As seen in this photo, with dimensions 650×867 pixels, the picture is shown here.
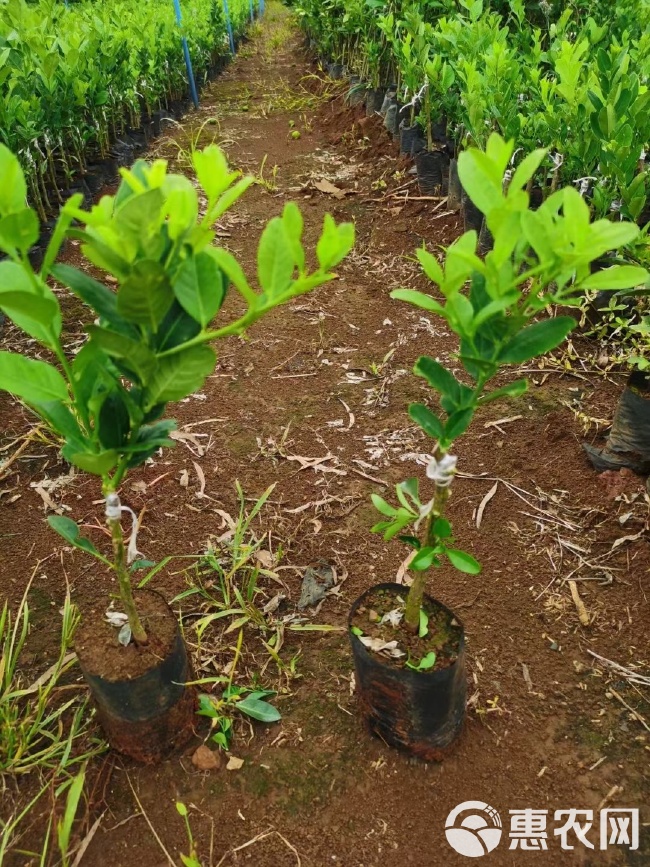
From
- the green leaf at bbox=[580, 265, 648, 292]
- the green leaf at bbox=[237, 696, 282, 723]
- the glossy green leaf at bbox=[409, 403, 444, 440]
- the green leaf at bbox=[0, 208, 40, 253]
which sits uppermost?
the green leaf at bbox=[0, 208, 40, 253]

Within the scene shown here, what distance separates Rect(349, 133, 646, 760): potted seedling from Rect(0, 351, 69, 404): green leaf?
64 cm

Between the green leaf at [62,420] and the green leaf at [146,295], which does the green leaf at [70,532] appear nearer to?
the green leaf at [62,420]

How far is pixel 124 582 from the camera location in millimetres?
1329

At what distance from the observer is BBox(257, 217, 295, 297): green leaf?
973 mm

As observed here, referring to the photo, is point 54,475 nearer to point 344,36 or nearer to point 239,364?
point 239,364

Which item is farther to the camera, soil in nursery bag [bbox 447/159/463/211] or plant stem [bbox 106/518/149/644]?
soil in nursery bag [bbox 447/159/463/211]

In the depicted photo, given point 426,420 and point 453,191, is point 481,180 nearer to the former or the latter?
point 426,420

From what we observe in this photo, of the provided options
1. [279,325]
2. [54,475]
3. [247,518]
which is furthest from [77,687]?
[279,325]

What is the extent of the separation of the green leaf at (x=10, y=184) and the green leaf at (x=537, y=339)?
839mm

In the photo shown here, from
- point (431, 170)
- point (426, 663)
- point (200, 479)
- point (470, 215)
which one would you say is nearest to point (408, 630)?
point (426, 663)

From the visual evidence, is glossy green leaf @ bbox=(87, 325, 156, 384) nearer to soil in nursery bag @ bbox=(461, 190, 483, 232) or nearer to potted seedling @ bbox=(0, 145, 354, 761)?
potted seedling @ bbox=(0, 145, 354, 761)

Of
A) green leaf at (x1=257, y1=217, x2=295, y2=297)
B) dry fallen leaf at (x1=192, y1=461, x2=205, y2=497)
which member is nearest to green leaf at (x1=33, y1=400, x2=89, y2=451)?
green leaf at (x1=257, y1=217, x2=295, y2=297)

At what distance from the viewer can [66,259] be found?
3.81 metres

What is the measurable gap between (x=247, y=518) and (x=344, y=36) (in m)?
7.85
